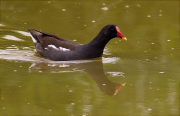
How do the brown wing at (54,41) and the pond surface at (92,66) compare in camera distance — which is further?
the brown wing at (54,41)

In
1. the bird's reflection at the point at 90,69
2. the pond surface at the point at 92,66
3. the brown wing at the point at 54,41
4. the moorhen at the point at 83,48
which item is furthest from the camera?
the brown wing at the point at 54,41

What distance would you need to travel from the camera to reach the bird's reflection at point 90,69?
6.08 metres

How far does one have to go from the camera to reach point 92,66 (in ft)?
23.6

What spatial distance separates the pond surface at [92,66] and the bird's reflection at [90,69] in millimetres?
17

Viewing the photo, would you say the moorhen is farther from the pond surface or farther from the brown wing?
the pond surface

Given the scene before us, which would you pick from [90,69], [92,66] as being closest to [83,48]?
[92,66]

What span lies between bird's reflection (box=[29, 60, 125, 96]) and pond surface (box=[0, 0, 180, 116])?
0.06ft

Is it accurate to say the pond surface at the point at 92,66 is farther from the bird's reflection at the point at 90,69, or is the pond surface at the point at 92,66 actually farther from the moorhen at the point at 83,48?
the moorhen at the point at 83,48

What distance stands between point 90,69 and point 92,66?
19cm

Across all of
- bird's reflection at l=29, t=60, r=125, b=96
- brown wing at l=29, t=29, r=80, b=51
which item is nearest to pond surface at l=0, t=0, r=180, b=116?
bird's reflection at l=29, t=60, r=125, b=96

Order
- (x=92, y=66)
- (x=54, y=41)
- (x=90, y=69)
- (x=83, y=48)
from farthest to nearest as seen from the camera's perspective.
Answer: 1. (x=54, y=41)
2. (x=83, y=48)
3. (x=92, y=66)
4. (x=90, y=69)

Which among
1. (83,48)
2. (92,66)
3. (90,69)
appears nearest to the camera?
(90,69)

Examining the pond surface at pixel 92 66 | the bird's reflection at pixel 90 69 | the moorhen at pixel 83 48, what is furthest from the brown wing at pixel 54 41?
the bird's reflection at pixel 90 69

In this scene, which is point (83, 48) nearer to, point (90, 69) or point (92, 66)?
point (92, 66)
